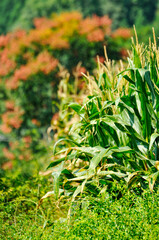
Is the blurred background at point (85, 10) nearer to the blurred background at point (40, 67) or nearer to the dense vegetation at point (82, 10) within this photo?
the dense vegetation at point (82, 10)

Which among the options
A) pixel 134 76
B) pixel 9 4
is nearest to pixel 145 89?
pixel 134 76

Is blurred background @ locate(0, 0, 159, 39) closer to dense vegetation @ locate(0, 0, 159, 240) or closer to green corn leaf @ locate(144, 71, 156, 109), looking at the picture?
dense vegetation @ locate(0, 0, 159, 240)

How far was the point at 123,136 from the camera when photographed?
249 centimetres

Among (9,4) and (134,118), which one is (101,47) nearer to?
(134,118)

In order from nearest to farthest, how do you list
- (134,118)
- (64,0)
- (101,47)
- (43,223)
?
1. (43,223)
2. (134,118)
3. (101,47)
4. (64,0)

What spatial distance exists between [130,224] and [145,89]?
100 centimetres

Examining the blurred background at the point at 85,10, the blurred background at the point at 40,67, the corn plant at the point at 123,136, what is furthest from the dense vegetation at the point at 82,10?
the corn plant at the point at 123,136

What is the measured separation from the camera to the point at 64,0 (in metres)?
14.4

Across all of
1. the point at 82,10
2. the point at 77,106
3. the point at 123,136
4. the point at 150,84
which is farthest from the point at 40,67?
the point at 82,10

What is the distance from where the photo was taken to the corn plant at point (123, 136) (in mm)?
2227

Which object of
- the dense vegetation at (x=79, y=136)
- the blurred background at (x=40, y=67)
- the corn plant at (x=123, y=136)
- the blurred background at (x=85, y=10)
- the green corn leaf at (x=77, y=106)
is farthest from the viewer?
the blurred background at (x=85, y=10)

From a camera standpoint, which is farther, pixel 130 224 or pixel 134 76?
pixel 134 76

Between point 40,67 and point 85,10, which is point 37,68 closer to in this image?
point 40,67

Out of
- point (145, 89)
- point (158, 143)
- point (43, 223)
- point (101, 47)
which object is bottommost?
point (43, 223)
